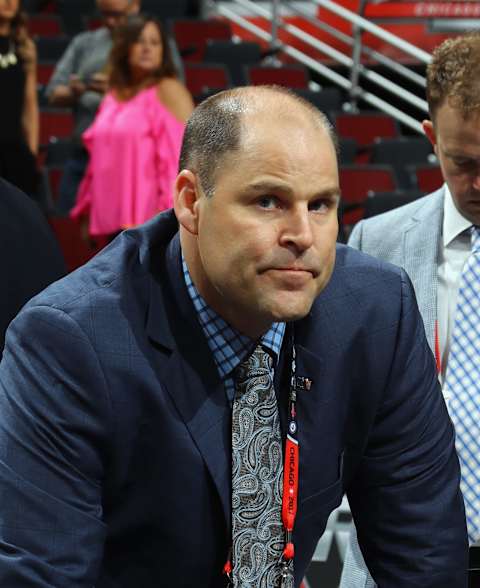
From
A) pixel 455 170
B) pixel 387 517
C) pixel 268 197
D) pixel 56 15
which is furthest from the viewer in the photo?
pixel 56 15

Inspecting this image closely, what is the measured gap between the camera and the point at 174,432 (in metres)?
1.54

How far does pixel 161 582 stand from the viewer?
1.59 metres

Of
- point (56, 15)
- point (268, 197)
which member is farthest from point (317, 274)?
point (56, 15)

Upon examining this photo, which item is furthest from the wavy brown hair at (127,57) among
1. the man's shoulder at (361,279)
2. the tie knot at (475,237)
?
the man's shoulder at (361,279)

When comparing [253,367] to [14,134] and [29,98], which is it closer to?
[14,134]

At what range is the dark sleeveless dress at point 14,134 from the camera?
495 centimetres

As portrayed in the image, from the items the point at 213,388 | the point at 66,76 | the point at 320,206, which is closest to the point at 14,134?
the point at 66,76

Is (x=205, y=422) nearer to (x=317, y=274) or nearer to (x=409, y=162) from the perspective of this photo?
(x=317, y=274)

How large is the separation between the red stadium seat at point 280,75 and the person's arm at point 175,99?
2.79 metres

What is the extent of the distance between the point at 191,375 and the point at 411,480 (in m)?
0.37

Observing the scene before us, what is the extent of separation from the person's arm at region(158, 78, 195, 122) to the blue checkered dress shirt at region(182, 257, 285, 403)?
3399 mm

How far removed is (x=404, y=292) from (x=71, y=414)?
0.56 m

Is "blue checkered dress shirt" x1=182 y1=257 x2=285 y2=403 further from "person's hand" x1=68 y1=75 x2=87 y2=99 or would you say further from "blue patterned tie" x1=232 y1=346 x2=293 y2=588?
"person's hand" x1=68 y1=75 x2=87 y2=99

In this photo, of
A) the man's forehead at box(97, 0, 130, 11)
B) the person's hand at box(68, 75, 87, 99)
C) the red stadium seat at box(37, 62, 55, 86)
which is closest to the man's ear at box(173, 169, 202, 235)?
the person's hand at box(68, 75, 87, 99)
